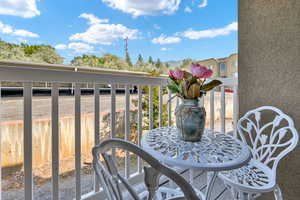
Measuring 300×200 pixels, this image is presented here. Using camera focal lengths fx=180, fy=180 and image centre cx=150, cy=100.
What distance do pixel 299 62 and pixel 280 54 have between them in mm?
156

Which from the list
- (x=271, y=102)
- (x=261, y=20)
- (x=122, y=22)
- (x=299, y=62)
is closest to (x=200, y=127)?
(x=271, y=102)

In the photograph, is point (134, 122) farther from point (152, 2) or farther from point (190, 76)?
point (152, 2)

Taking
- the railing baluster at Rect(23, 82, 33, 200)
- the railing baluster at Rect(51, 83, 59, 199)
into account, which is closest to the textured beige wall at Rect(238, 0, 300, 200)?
the railing baluster at Rect(51, 83, 59, 199)

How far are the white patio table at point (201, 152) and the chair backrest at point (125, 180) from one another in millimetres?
341

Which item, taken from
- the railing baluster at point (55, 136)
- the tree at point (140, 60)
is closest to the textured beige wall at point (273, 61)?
the tree at point (140, 60)

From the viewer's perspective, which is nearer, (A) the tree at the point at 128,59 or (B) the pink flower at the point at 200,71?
(B) the pink flower at the point at 200,71

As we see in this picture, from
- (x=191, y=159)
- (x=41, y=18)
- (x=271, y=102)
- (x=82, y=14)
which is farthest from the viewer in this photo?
(x=82, y=14)

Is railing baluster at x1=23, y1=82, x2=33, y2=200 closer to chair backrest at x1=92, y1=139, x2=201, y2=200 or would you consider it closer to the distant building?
chair backrest at x1=92, y1=139, x2=201, y2=200

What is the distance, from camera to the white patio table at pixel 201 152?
0.77m

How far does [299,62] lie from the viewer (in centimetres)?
150

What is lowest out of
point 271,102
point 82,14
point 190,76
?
point 271,102

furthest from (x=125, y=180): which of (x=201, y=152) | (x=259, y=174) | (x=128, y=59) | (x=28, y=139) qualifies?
(x=128, y=59)

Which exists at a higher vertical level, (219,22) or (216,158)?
(219,22)

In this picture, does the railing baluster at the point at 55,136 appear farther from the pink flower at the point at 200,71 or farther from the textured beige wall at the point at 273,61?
the textured beige wall at the point at 273,61
